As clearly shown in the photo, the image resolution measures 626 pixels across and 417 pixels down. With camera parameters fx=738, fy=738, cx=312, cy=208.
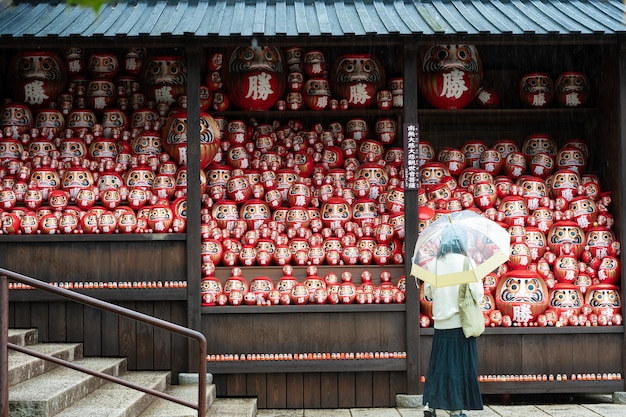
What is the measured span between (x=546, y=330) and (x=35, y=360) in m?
5.27

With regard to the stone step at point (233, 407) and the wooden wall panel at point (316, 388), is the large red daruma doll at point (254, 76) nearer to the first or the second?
the wooden wall panel at point (316, 388)

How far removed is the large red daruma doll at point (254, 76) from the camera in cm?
887

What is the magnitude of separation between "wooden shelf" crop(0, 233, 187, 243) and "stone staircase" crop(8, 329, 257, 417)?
1.00 m

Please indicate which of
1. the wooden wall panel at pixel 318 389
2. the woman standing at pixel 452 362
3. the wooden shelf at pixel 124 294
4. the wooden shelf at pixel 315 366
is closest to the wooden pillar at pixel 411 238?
the wooden shelf at pixel 315 366

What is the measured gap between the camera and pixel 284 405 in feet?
27.0

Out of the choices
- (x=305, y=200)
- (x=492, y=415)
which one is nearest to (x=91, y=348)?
(x=305, y=200)

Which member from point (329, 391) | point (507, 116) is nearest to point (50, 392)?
point (329, 391)

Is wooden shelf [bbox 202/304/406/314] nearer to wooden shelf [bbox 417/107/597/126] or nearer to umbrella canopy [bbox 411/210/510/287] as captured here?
umbrella canopy [bbox 411/210/510/287]

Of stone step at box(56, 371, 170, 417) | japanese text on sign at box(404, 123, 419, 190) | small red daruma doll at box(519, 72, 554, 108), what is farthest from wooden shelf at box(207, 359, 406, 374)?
small red daruma doll at box(519, 72, 554, 108)

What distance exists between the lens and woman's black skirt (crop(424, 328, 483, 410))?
22.7 feet

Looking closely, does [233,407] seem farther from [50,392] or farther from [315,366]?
[50,392]

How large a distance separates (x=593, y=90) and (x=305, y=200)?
3944mm

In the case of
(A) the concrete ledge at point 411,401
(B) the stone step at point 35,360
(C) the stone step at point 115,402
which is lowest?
(A) the concrete ledge at point 411,401

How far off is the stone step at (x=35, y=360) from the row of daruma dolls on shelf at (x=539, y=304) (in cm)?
378
